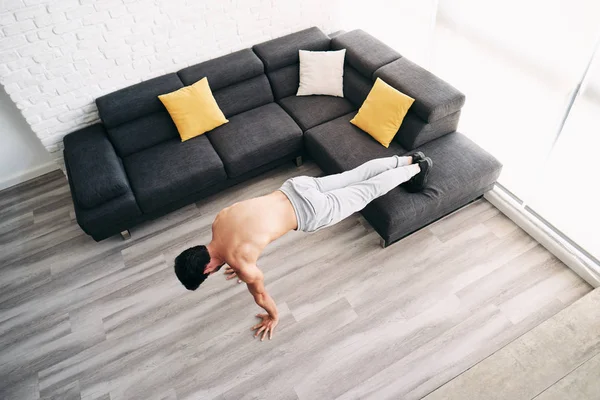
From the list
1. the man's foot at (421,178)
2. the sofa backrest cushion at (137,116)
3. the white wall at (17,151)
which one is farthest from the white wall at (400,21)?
the white wall at (17,151)

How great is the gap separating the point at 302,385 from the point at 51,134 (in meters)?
2.99

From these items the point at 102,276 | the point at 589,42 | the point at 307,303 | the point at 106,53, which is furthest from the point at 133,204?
the point at 589,42

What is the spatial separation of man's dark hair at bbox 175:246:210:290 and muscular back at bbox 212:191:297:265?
15 cm

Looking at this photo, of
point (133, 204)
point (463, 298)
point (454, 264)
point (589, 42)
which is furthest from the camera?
point (133, 204)

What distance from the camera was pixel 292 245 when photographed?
125 inches

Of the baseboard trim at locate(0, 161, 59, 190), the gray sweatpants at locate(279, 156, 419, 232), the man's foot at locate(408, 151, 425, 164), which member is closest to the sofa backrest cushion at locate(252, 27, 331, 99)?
the gray sweatpants at locate(279, 156, 419, 232)

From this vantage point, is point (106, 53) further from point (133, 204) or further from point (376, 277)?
point (376, 277)

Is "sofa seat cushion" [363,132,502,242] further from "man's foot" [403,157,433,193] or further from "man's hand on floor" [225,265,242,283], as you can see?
"man's hand on floor" [225,265,242,283]

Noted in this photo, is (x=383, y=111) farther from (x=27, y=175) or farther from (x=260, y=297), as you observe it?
(x=27, y=175)

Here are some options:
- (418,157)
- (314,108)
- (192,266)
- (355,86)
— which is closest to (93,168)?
(192,266)

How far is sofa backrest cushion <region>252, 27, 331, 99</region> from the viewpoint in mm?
3787

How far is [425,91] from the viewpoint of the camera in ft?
10.2

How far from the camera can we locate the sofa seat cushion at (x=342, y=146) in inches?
125

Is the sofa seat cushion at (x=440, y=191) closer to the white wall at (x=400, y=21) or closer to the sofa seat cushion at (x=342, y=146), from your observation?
the sofa seat cushion at (x=342, y=146)
